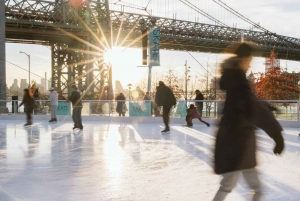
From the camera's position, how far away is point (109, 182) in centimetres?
418

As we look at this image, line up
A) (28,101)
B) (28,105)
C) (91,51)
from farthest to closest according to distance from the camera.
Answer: (91,51) < (28,101) < (28,105)

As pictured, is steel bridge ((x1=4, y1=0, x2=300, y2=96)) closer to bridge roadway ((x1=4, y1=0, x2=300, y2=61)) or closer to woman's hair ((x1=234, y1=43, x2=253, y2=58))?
bridge roadway ((x1=4, y1=0, x2=300, y2=61))

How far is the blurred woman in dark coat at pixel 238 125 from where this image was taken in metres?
2.58

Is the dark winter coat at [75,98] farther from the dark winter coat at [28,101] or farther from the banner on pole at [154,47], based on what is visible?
the banner on pole at [154,47]

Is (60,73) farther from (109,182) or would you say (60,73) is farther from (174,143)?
(109,182)

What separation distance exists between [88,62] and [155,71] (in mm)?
20328

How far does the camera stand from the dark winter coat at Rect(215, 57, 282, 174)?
2582 mm

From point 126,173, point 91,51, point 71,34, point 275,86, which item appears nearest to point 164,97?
point 126,173

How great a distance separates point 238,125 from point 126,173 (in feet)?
7.79

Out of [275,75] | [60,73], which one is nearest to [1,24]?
[60,73]

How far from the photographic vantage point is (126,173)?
4.69 metres

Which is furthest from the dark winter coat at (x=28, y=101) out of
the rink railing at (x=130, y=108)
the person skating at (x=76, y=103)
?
the rink railing at (x=130, y=108)

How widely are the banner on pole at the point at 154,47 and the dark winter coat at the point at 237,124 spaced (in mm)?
12771

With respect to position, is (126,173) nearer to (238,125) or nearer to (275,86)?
(238,125)
